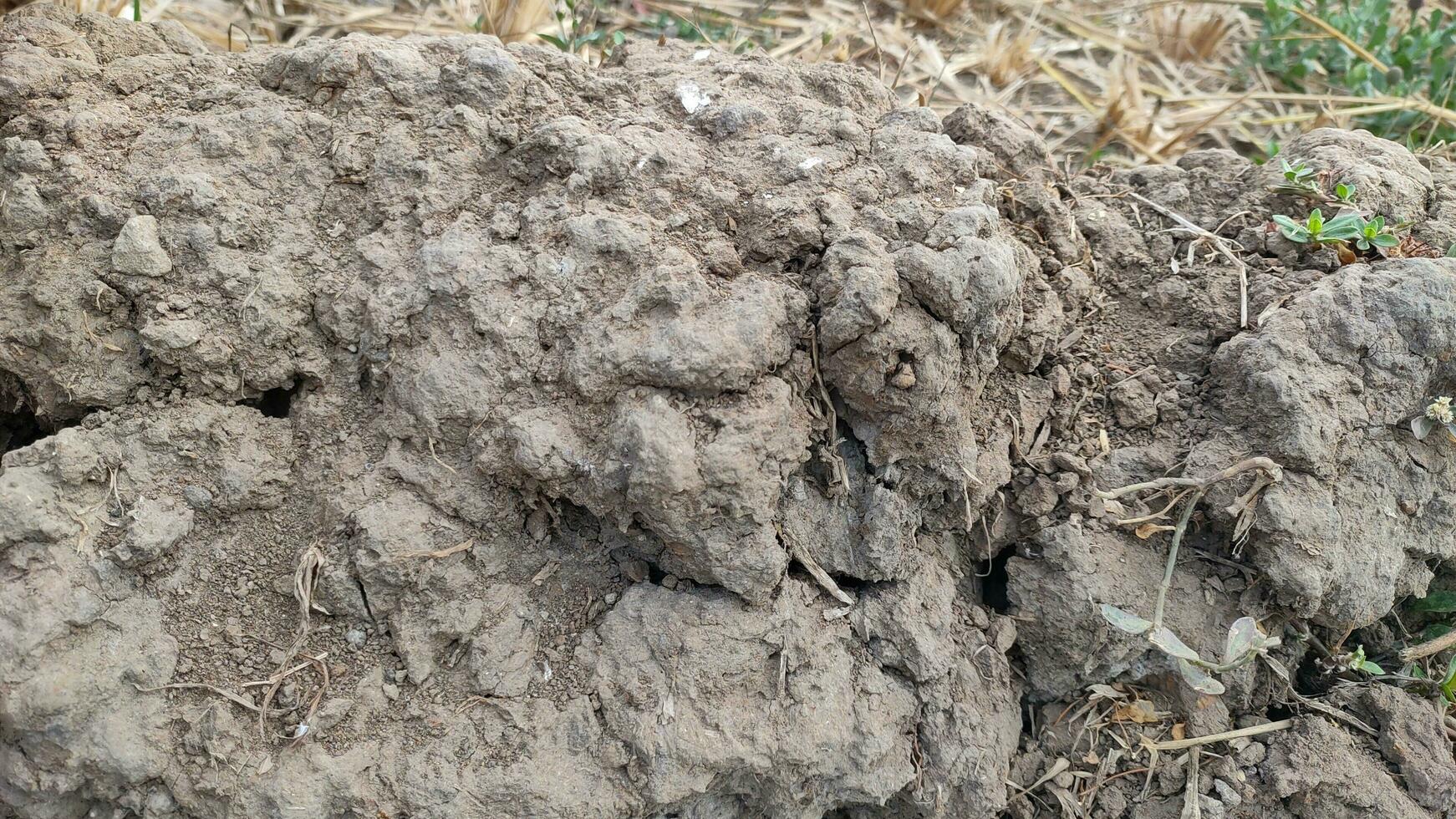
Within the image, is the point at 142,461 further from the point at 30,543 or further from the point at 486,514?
the point at 486,514

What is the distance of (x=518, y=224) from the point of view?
2127 millimetres

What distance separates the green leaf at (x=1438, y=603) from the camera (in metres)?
2.44

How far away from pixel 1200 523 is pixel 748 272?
118cm

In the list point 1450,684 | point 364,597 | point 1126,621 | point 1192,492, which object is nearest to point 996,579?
point 1126,621

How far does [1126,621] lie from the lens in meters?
2.07

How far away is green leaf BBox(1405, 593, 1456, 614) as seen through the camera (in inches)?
96.0

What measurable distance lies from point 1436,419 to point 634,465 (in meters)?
1.79

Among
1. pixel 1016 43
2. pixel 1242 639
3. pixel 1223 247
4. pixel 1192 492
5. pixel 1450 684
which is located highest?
pixel 1223 247

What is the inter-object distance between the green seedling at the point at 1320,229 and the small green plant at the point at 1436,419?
426mm

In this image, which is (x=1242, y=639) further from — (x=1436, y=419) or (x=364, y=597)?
(x=364, y=597)

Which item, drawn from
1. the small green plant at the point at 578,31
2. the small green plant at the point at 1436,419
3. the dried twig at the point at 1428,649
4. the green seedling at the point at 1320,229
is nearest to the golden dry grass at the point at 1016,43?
the small green plant at the point at 578,31

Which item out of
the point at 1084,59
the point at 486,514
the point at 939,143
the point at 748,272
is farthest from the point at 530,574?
the point at 1084,59

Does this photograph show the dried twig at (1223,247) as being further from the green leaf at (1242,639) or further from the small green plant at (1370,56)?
the small green plant at (1370,56)

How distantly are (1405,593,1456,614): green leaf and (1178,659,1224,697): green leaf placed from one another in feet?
2.53
